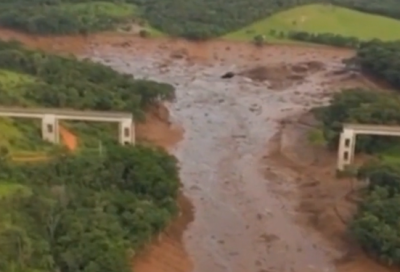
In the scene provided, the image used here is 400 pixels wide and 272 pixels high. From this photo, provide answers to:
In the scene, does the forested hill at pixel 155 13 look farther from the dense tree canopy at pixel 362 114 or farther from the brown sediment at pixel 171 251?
the brown sediment at pixel 171 251

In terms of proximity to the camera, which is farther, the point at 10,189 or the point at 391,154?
the point at 391,154

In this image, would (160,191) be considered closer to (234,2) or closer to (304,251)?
(304,251)

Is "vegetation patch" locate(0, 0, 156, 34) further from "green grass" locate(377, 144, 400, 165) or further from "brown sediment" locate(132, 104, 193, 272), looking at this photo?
"green grass" locate(377, 144, 400, 165)

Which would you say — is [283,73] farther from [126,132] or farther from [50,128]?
[50,128]

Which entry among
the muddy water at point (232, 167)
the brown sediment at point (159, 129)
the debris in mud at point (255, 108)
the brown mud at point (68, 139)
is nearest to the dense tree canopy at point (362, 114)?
the muddy water at point (232, 167)

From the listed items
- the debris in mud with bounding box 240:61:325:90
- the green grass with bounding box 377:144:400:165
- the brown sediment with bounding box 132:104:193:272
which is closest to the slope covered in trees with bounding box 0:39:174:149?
the brown sediment with bounding box 132:104:193:272

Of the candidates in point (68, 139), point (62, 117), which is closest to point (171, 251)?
point (68, 139)

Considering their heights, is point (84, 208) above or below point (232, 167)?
above
